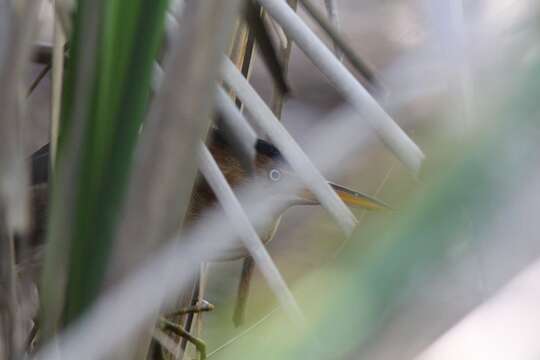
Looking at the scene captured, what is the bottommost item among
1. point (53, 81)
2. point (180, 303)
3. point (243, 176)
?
point (243, 176)

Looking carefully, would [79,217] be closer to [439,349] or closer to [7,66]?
[7,66]

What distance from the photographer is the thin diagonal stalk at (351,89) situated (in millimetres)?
633

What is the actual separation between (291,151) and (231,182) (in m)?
1.08

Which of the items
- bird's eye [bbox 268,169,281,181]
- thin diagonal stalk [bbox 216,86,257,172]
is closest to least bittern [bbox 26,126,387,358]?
bird's eye [bbox 268,169,281,181]

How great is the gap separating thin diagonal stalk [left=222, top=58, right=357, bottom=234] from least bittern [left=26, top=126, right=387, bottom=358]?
0.24 m

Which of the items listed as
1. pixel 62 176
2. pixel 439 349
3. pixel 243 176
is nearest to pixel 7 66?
pixel 62 176

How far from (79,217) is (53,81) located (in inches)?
10.0

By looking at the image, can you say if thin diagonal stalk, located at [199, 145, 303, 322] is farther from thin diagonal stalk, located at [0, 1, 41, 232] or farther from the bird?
the bird

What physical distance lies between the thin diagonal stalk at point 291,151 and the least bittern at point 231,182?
0.24 metres

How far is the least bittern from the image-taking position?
120 cm

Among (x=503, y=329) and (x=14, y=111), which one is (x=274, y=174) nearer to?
(x=14, y=111)

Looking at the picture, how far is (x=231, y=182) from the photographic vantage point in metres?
1.73

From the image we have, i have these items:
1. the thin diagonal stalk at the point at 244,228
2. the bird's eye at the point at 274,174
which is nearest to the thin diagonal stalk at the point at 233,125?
the thin diagonal stalk at the point at 244,228

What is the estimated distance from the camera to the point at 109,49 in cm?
44
